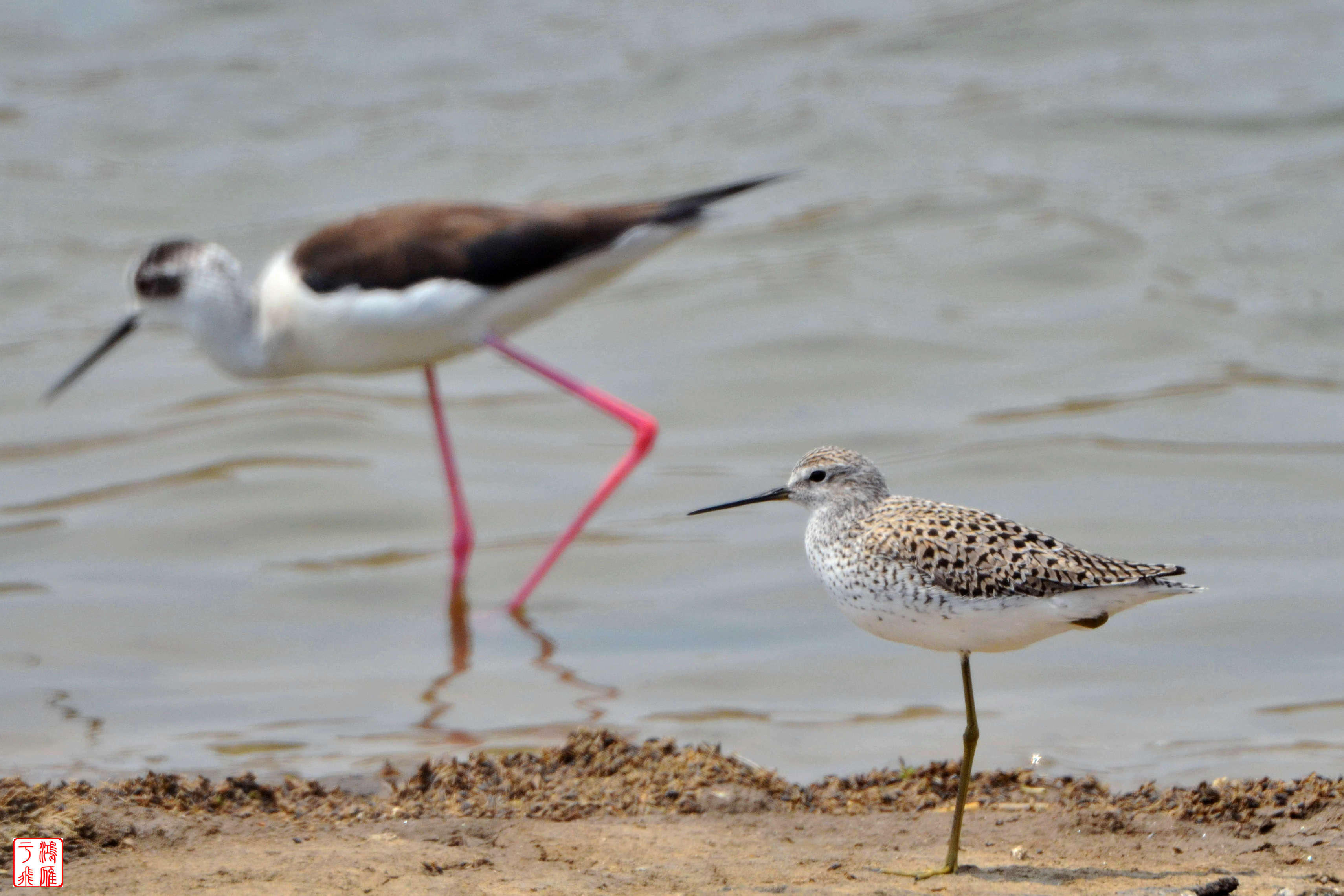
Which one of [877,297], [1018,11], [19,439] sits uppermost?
[1018,11]

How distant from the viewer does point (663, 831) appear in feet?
13.9

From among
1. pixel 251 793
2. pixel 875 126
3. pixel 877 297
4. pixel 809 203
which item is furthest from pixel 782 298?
pixel 251 793

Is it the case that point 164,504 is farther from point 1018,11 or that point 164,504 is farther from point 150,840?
point 1018,11

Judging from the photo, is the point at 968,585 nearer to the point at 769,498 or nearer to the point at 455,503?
the point at 769,498

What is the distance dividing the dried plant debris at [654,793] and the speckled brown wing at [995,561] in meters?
0.80

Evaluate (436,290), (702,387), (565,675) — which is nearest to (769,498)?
(565,675)

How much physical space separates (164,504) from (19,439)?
165cm

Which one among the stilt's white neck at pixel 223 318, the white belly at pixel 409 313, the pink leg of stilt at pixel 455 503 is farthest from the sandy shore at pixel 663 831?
the stilt's white neck at pixel 223 318

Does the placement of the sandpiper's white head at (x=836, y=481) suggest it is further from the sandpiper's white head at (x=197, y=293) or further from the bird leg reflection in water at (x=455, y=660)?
the sandpiper's white head at (x=197, y=293)

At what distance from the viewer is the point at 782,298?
11.8m

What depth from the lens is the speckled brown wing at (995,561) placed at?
12.8 feet

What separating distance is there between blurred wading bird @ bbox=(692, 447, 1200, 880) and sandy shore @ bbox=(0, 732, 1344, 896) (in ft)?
1.11

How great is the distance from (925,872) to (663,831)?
0.77 metres

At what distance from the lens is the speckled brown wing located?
390cm
